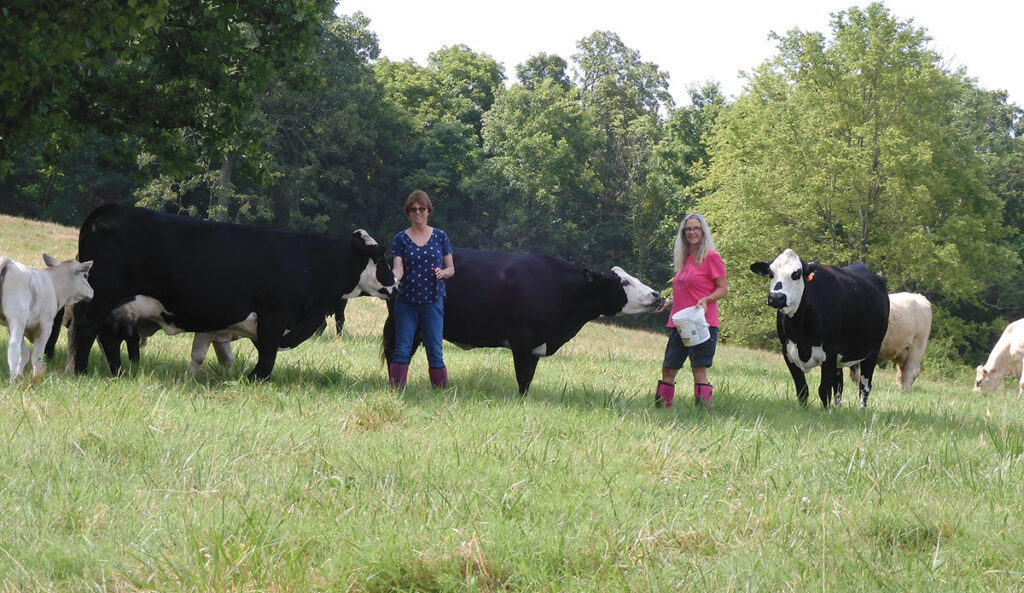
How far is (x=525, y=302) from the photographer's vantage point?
899cm

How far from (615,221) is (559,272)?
47530mm

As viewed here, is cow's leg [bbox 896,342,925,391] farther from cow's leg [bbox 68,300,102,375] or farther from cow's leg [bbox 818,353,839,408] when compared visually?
cow's leg [bbox 68,300,102,375]

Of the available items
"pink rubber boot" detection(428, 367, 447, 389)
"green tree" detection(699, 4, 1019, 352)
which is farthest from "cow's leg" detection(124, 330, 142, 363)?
"green tree" detection(699, 4, 1019, 352)

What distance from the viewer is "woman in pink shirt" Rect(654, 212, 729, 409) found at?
8.50 meters

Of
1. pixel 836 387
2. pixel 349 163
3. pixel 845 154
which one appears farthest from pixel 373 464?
pixel 349 163

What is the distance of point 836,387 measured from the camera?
10.8 metres

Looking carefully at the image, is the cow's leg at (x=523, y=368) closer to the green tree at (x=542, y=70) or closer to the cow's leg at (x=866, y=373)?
the cow's leg at (x=866, y=373)

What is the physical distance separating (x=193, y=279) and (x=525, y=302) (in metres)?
3.16

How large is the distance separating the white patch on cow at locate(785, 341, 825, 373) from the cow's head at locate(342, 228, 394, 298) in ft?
14.9

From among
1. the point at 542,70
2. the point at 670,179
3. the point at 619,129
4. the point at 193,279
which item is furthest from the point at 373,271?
the point at 542,70

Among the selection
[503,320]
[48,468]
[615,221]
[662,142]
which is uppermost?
[662,142]

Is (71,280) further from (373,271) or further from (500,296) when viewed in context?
(500,296)

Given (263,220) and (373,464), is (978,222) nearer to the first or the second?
(373,464)

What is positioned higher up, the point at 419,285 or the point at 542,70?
the point at 542,70
